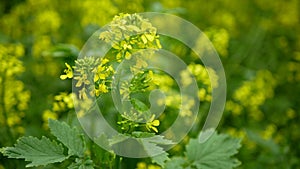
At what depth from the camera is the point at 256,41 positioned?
413cm

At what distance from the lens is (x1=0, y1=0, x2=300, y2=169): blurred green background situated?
2.54 meters

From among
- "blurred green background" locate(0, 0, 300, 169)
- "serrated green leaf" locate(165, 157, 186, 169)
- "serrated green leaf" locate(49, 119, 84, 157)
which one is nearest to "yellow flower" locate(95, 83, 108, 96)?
"serrated green leaf" locate(49, 119, 84, 157)

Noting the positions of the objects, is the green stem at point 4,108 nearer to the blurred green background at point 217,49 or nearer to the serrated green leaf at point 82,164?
the blurred green background at point 217,49

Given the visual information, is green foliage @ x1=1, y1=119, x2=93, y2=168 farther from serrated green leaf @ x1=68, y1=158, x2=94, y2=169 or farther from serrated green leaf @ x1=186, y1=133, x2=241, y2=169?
serrated green leaf @ x1=186, y1=133, x2=241, y2=169

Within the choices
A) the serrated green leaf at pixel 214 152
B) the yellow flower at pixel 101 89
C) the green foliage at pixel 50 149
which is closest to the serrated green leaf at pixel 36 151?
the green foliage at pixel 50 149

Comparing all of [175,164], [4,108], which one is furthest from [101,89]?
[4,108]

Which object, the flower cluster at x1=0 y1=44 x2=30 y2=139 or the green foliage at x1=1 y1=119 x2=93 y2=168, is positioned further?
the flower cluster at x1=0 y1=44 x2=30 y2=139

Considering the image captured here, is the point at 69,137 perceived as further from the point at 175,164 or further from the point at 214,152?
the point at 214,152

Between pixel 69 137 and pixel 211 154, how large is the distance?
21.4 inches

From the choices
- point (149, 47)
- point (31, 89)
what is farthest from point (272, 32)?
point (149, 47)

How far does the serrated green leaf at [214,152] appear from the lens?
193 cm

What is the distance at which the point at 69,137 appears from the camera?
174cm

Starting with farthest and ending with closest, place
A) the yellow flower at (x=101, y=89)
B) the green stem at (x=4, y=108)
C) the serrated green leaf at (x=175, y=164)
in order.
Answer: the green stem at (x=4, y=108)
the serrated green leaf at (x=175, y=164)
the yellow flower at (x=101, y=89)

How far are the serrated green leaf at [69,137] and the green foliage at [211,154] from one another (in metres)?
0.35
